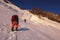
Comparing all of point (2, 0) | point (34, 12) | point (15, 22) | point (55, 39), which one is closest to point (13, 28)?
point (15, 22)

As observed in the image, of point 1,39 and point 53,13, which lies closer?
point 1,39

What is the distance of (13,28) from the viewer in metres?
19.5

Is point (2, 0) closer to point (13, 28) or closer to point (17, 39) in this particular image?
point (13, 28)

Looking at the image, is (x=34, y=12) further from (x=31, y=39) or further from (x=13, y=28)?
(x=31, y=39)

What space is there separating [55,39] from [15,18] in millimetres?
4932

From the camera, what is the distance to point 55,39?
1606 centimetres

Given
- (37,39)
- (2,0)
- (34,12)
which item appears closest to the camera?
(37,39)

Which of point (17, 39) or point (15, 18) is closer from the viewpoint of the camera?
point (17, 39)

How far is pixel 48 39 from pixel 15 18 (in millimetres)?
5046

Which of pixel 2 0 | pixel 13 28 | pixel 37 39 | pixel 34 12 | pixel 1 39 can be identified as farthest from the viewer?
pixel 2 0

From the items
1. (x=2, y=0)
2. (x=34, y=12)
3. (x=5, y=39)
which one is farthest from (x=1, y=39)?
(x=2, y=0)

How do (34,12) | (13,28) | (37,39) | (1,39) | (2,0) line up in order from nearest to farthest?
(1,39)
(37,39)
(13,28)
(34,12)
(2,0)

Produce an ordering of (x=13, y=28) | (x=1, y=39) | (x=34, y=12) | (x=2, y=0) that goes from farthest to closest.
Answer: (x=2, y=0) → (x=34, y=12) → (x=13, y=28) → (x=1, y=39)

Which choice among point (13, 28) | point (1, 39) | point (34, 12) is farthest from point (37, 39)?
point (34, 12)
